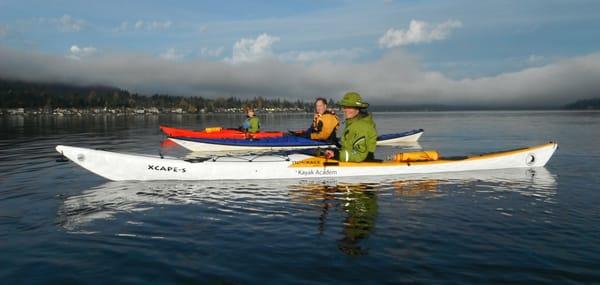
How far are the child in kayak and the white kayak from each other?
5370 mm

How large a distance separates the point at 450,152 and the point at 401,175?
1118 cm

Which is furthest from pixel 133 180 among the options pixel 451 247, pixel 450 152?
pixel 450 152

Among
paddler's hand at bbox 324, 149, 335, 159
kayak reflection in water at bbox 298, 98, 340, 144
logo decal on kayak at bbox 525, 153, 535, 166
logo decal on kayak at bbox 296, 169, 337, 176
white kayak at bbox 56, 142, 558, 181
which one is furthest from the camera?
kayak reflection in water at bbox 298, 98, 340, 144

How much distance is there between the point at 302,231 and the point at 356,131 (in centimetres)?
536

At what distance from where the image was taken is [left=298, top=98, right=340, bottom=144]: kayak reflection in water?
18967mm

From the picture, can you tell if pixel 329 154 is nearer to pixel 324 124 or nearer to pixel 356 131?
pixel 356 131

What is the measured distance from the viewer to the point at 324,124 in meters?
20.2

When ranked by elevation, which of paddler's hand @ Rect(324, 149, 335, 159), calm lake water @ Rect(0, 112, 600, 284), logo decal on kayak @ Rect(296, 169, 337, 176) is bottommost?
calm lake water @ Rect(0, 112, 600, 284)

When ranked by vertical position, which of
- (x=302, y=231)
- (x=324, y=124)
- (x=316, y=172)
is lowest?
(x=302, y=231)

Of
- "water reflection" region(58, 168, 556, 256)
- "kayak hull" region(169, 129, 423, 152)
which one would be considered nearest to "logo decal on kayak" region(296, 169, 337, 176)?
"water reflection" region(58, 168, 556, 256)

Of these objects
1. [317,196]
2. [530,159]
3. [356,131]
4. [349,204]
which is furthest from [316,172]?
[530,159]

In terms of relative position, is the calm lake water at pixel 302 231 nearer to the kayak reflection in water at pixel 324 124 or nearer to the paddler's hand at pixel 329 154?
the paddler's hand at pixel 329 154

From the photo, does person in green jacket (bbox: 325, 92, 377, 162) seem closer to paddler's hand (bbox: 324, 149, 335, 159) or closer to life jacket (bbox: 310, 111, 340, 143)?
paddler's hand (bbox: 324, 149, 335, 159)

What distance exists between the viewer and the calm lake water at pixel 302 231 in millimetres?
6023
